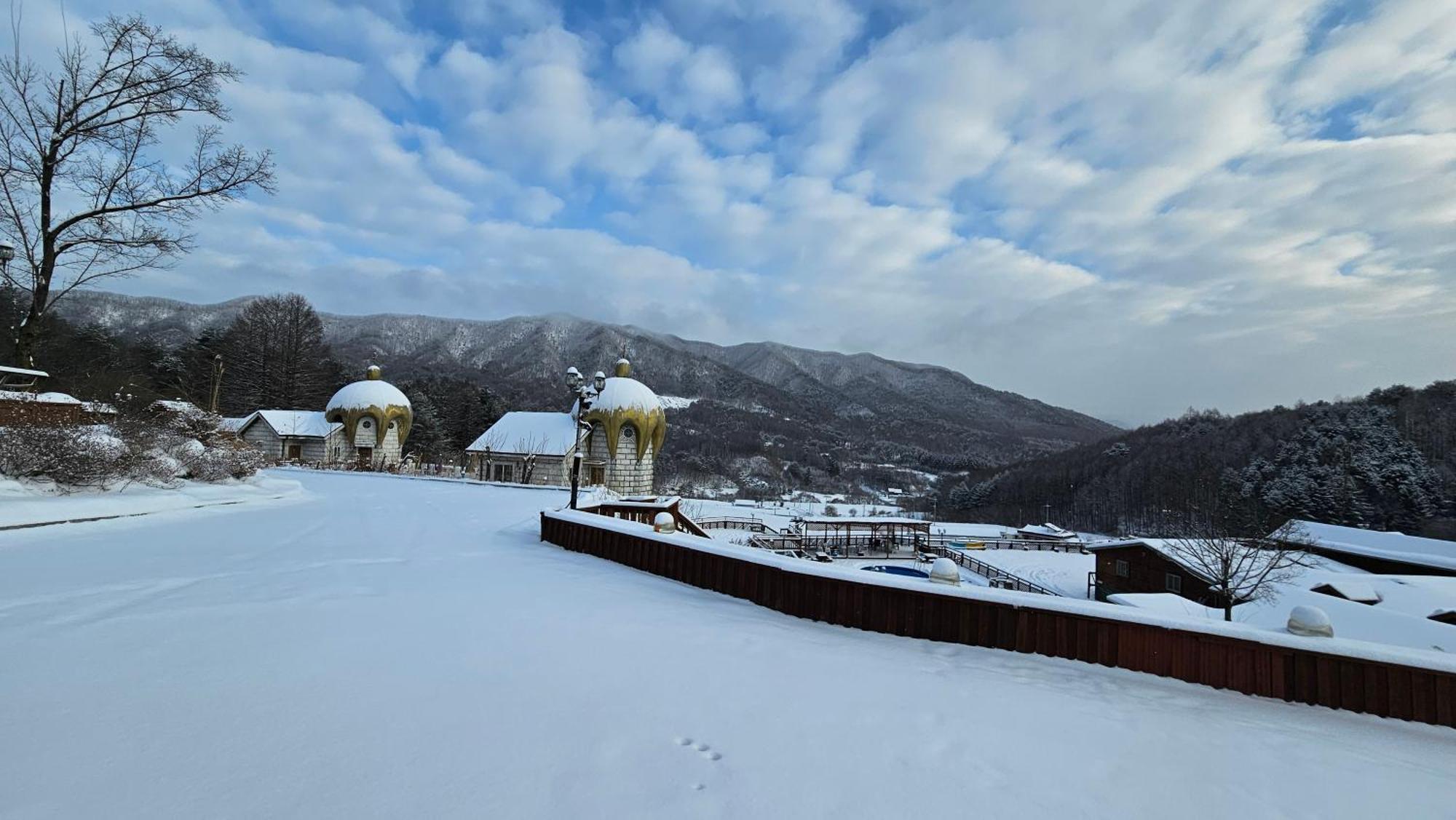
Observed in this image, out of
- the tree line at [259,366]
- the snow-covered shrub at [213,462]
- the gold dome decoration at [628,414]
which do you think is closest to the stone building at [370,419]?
the tree line at [259,366]

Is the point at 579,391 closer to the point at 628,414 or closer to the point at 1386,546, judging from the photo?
the point at 628,414

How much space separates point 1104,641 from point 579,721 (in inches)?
181

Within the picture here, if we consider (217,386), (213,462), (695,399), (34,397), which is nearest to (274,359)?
(217,386)

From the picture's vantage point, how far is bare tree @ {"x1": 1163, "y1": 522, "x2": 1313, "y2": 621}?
17312 mm

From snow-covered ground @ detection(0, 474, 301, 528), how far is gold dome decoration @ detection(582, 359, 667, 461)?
12.5 meters

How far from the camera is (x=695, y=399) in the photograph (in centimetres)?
15962

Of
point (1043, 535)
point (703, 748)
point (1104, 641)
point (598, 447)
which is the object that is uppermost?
point (598, 447)

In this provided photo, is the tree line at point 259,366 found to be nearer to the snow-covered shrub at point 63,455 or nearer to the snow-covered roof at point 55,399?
the snow-covered roof at point 55,399

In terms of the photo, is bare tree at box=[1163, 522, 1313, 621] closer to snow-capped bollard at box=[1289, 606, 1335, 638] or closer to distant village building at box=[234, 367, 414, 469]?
snow-capped bollard at box=[1289, 606, 1335, 638]

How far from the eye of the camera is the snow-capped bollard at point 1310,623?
4551 mm

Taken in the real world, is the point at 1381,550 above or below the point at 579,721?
below

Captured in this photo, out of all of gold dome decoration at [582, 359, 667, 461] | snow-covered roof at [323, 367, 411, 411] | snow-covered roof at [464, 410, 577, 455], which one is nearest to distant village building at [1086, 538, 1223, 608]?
gold dome decoration at [582, 359, 667, 461]

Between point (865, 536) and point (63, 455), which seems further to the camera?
point (865, 536)

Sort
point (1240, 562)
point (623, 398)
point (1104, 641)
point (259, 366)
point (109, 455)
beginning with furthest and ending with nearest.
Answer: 1. point (259, 366)
2. point (623, 398)
3. point (1240, 562)
4. point (109, 455)
5. point (1104, 641)
